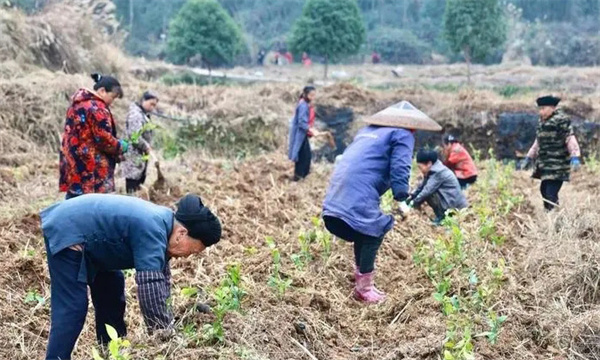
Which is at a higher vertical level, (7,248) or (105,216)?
(105,216)

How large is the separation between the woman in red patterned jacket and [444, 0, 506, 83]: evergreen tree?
21.2 m

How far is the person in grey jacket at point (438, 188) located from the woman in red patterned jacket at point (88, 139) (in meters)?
2.76

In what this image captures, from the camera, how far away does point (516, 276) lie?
4602mm

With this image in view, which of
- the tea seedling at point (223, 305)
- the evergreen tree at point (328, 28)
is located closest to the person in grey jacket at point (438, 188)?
the tea seedling at point (223, 305)

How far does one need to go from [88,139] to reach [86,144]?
0.04 metres

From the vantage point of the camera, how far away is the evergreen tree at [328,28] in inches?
1094

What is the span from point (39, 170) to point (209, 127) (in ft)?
15.4

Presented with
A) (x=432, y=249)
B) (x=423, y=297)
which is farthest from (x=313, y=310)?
(x=432, y=249)

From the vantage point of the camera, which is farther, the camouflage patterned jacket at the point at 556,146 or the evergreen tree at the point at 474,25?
the evergreen tree at the point at 474,25

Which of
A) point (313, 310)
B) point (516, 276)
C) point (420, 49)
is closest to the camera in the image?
point (313, 310)

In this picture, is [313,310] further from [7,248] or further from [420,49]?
[420,49]

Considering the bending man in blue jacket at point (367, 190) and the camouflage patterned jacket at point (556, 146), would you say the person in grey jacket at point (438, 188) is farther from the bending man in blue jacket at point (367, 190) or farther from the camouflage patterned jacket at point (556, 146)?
the bending man in blue jacket at point (367, 190)

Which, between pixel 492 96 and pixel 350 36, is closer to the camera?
pixel 492 96

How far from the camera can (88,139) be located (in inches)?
200
